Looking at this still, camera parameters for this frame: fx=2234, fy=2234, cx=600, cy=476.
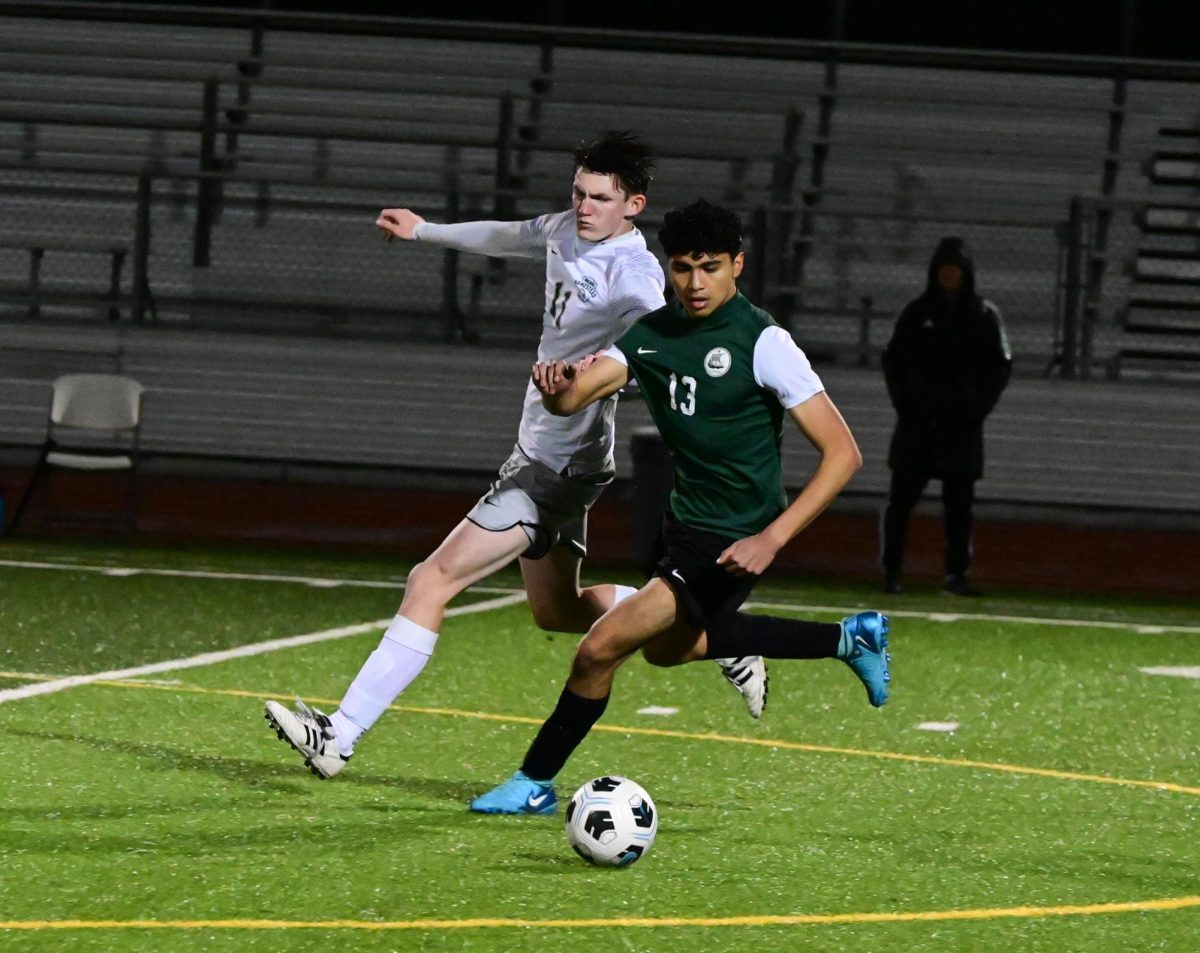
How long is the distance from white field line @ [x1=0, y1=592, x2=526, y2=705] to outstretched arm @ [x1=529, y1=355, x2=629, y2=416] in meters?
3.28

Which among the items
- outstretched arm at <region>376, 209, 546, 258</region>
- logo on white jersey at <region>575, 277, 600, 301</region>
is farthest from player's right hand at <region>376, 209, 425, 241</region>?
logo on white jersey at <region>575, 277, 600, 301</region>

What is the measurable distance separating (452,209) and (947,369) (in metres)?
5.36

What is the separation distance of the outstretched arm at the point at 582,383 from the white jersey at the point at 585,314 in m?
0.58

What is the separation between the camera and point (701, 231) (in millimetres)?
6113

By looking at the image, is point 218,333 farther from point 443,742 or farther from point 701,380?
point 701,380

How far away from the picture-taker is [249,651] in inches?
397

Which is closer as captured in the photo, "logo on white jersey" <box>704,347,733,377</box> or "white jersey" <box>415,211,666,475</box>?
"logo on white jersey" <box>704,347,733,377</box>

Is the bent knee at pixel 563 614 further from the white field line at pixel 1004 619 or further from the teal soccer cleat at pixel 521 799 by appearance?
the white field line at pixel 1004 619

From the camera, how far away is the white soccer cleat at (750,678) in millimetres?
7715

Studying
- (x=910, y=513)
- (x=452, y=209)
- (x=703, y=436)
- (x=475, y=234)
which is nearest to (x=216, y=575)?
(x=910, y=513)

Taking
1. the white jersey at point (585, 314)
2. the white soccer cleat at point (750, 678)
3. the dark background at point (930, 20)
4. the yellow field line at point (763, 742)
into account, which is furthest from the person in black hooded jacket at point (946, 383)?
the dark background at point (930, 20)

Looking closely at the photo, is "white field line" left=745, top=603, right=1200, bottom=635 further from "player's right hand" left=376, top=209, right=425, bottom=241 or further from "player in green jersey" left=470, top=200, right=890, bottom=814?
"player in green jersey" left=470, top=200, right=890, bottom=814

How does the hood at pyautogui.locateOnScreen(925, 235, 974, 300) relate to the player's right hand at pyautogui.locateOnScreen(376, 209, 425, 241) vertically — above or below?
below

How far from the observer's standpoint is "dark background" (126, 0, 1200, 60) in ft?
75.9
